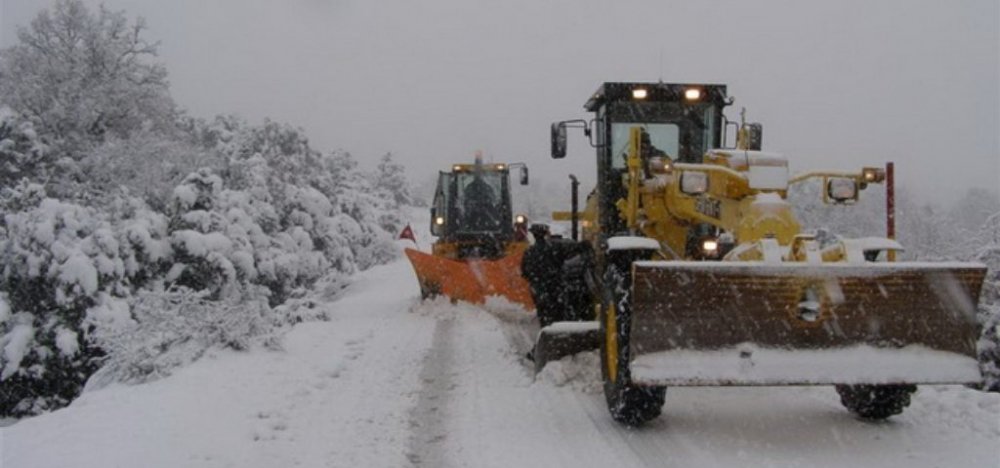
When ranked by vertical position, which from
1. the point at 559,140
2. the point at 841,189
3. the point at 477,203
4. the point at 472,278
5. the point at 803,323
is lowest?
the point at 472,278

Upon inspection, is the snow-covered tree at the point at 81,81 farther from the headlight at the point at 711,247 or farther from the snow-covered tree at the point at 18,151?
the headlight at the point at 711,247

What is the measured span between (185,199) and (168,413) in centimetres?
1080

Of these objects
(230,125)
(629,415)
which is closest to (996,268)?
(629,415)

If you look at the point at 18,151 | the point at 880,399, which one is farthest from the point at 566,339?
the point at 18,151

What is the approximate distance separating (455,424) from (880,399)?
2.90 meters

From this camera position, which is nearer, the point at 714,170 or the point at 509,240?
the point at 714,170

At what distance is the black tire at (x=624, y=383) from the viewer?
560 centimetres

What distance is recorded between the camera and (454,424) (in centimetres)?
601

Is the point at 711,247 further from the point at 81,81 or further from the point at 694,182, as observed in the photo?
the point at 81,81

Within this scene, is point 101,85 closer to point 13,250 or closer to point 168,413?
point 13,250

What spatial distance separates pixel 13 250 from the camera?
12.9 meters

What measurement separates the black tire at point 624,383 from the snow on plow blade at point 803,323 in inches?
10.9

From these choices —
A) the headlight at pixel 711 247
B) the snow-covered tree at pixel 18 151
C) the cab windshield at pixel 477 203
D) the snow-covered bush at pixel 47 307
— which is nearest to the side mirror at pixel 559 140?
the headlight at pixel 711 247

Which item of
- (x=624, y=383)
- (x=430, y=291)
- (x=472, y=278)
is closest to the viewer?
(x=624, y=383)
